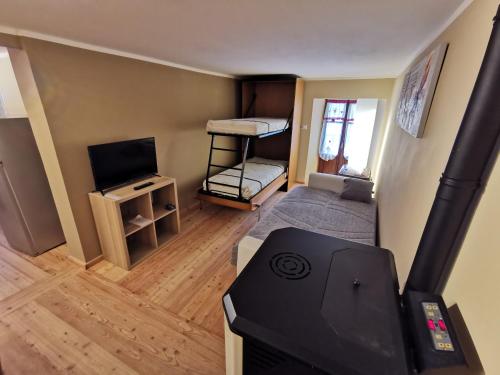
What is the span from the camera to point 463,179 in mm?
649

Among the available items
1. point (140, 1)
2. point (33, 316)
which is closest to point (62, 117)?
point (140, 1)

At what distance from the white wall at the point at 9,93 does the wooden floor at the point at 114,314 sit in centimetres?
197

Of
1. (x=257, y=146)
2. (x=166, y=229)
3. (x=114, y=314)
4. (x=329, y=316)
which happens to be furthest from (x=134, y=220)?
(x=257, y=146)

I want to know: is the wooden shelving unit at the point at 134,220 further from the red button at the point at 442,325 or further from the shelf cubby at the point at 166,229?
the red button at the point at 442,325

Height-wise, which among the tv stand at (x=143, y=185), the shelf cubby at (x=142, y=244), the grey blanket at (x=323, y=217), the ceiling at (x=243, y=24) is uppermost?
the ceiling at (x=243, y=24)

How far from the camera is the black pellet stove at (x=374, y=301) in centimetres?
53

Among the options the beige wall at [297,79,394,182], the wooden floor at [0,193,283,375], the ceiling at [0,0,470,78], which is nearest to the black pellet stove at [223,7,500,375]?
the ceiling at [0,0,470,78]

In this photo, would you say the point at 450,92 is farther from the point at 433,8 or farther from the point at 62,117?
the point at 62,117

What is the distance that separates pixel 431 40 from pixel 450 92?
3.26 feet

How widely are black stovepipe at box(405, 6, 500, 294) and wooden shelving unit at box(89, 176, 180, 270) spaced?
2.41 metres

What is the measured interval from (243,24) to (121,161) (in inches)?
73.7

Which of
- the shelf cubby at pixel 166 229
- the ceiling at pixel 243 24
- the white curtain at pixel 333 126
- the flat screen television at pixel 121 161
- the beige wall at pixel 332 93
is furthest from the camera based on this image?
the white curtain at pixel 333 126

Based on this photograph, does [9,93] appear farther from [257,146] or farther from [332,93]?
[332,93]

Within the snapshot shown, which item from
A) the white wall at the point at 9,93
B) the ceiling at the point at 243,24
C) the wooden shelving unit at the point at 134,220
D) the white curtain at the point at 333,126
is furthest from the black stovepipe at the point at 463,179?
the white curtain at the point at 333,126
